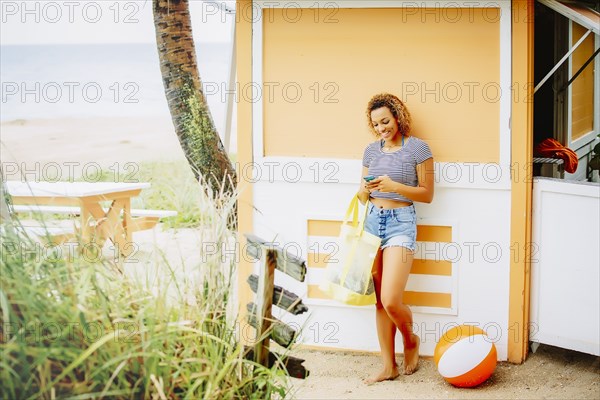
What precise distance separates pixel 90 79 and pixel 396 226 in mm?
22684

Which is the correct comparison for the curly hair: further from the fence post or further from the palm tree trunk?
the palm tree trunk

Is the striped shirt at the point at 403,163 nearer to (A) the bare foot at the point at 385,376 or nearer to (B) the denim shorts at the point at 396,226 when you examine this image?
(B) the denim shorts at the point at 396,226

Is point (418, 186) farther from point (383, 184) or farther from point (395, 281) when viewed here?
point (395, 281)

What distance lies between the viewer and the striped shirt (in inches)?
240

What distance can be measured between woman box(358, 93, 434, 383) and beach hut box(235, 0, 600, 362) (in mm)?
291

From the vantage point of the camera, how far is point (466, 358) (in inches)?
234

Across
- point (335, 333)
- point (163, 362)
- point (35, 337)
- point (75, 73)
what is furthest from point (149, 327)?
point (75, 73)

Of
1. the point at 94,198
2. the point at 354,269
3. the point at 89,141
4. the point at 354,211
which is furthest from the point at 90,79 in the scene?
the point at 354,269

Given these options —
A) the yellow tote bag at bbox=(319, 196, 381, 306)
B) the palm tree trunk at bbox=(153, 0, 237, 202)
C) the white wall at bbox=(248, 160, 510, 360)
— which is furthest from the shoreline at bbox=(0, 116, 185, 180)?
the yellow tote bag at bbox=(319, 196, 381, 306)

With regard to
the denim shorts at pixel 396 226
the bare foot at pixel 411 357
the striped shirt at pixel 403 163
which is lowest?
the bare foot at pixel 411 357

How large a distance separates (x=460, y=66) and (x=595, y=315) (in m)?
1.97

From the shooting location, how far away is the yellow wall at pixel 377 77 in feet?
20.6

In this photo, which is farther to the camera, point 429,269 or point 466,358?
point 429,269

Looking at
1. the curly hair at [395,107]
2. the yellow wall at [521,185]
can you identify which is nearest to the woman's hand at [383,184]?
the curly hair at [395,107]
